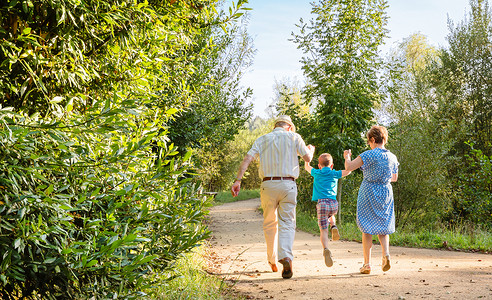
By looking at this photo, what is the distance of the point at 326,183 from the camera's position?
300 inches

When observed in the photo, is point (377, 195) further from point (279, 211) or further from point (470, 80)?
point (470, 80)

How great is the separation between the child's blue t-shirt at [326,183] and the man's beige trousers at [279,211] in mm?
1495

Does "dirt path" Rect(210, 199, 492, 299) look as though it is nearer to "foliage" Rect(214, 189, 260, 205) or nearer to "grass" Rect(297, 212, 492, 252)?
"grass" Rect(297, 212, 492, 252)

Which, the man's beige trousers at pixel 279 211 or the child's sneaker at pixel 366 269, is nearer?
the man's beige trousers at pixel 279 211

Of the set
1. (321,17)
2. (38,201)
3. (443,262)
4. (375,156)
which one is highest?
(321,17)

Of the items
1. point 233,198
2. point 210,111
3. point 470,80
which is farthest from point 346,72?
point 233,198

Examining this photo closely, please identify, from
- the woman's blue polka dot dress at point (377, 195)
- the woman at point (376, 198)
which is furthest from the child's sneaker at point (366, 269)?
the woman's blue polka dot dress at point (377, 195)

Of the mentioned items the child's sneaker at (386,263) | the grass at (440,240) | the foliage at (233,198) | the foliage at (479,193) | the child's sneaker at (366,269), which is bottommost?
the foliage at (233,198)

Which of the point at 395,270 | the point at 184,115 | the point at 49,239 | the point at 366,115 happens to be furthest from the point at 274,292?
the point at 366,115

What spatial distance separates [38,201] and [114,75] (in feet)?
5.91

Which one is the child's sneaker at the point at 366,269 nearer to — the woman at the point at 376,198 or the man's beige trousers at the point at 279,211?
the woman at the point at 376,198

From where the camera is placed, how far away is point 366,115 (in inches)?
453

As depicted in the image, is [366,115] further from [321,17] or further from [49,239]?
[49,239]

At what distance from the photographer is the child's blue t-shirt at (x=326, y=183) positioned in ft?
24.9
